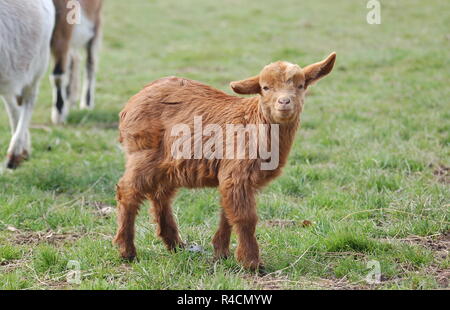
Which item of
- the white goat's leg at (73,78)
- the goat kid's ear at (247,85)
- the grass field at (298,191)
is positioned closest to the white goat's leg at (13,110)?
the grass field at (298,191)

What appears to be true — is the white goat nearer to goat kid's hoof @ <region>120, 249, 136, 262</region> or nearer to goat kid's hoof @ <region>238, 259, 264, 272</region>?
goat kid's hoof @ <region>120, 249, 136, 262</region>

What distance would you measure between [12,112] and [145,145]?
3303 mm

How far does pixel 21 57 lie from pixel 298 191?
114 inches

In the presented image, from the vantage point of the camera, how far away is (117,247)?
14.4 ft

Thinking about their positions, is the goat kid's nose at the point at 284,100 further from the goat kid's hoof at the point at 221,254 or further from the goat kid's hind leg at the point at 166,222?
the goat kid's hoof at the point at 221,254

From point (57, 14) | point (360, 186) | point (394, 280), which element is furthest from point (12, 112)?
point (394, 280)

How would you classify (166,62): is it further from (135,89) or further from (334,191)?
(334,191)

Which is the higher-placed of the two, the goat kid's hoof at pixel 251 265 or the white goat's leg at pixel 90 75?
the white goat's leg at pixel 90 75

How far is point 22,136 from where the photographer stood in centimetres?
672

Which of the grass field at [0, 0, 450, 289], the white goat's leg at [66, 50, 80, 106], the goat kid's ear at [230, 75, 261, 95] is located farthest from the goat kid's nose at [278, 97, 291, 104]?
the white goat's leg at [66, 50, 80, 106]

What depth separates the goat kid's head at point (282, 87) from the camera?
3.78 meters

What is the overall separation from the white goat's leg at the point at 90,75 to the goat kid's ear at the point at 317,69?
19.0 feet

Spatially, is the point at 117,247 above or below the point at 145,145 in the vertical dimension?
below
